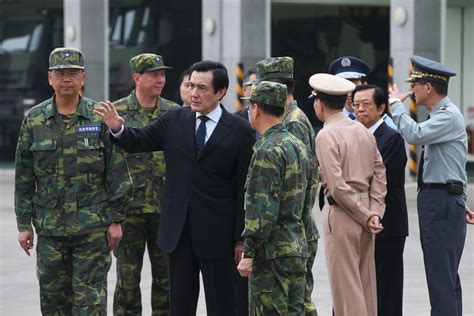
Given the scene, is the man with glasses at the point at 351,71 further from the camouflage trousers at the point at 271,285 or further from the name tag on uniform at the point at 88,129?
the camouflage trousers at the point at 271,285

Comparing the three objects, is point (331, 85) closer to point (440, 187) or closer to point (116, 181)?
point (440, 187)

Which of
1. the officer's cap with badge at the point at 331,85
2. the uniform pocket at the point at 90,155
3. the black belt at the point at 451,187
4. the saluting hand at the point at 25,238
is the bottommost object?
the saluting hand at the point at 25,238

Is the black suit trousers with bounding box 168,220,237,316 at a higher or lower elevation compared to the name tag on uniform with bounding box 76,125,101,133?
Answer: lower

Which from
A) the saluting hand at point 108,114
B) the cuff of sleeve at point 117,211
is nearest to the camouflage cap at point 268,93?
the saluting hand at point 108,114

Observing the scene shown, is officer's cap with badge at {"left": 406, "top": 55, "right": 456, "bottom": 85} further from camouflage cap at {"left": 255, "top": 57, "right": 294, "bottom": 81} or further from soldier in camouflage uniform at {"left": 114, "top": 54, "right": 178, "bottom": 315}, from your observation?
soldier in camouflage uniform at {"left": 114, "top": 54, "right": 178, "bottom": 315}

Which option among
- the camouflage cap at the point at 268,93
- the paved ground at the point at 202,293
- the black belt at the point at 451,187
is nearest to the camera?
the camouflage cap at the point at 268,93

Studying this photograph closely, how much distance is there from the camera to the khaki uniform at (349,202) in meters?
7.53

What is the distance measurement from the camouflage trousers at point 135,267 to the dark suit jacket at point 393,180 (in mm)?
1604

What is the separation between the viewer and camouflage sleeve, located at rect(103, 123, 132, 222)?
25.2 feet

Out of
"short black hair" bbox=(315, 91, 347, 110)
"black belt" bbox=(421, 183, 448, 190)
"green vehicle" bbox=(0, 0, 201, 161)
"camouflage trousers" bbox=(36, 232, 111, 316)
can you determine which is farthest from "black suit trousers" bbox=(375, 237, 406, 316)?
"green vehicle" bbox=(0, 0, 201, 161)

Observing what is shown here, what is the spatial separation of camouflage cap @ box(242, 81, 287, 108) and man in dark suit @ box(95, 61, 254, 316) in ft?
2.49

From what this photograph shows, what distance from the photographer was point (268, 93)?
6.72 m

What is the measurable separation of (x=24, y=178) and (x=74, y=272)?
2.21 ft

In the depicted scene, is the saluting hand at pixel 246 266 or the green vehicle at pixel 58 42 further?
the green vehicle at pixel 58 42
